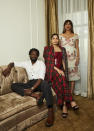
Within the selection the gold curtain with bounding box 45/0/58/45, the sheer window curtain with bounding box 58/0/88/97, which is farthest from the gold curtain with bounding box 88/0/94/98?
the gold curtain with bounding box 45/0/58/45

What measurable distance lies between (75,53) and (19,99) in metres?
1.45

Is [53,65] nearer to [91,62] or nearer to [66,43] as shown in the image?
[66,43]

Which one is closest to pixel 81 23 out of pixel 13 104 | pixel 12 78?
pixel 12 78

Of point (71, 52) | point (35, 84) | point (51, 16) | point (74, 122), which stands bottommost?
point (74, 122)

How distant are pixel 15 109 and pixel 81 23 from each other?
7.46 feet

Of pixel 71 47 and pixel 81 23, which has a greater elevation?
pixel 81 23

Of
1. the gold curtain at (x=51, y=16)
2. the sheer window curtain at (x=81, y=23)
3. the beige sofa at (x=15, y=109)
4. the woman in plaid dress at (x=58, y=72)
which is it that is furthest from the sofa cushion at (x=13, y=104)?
the gold curtain at (x=51, y=16)

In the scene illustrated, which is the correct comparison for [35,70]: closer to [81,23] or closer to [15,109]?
[15,109]

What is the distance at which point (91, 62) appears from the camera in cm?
305

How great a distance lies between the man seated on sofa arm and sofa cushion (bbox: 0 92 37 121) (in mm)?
115

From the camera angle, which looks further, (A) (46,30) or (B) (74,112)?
(A) (46,30)

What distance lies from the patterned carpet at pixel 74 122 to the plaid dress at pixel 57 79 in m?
0.26

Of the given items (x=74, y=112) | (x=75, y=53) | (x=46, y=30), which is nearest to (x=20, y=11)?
(x=46, y=30)

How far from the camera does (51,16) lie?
3.42 metres
